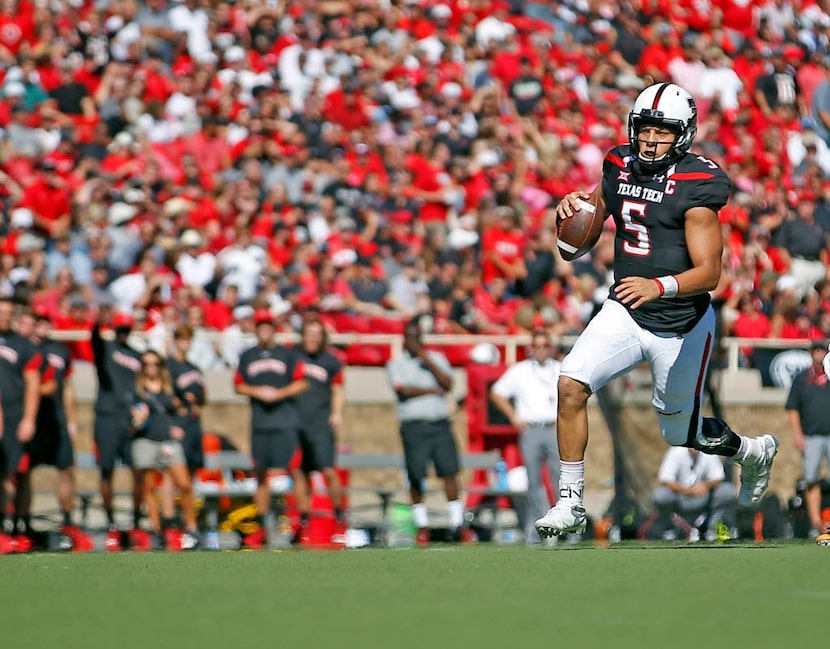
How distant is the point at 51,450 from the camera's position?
39.7 ft

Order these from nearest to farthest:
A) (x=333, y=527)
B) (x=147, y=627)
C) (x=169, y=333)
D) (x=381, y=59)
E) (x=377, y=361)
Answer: (x=147, y=627) < (x=333, y=527) < (x=169, y=333) < (x=377, y=361) < (x=381, y=59)

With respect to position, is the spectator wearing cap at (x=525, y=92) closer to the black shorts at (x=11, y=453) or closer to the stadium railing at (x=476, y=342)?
the stadium railing at (x=476, y=342)

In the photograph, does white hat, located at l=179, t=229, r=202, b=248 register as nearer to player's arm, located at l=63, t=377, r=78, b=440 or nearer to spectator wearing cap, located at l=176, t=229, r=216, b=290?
spectator wearing cap, located at l=176, t=229, r=216, b=290

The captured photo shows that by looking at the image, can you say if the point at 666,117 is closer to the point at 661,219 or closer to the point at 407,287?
the point at 661,219

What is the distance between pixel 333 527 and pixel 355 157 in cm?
711

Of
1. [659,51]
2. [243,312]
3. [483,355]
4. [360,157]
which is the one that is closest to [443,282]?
[483,355]

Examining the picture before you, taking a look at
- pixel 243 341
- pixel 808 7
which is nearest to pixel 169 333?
pixel 243 341

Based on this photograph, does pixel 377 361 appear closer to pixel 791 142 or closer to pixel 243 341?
pixel 243 341

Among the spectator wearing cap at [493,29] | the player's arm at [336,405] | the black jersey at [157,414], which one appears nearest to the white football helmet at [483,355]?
the player's arm at [336,405]

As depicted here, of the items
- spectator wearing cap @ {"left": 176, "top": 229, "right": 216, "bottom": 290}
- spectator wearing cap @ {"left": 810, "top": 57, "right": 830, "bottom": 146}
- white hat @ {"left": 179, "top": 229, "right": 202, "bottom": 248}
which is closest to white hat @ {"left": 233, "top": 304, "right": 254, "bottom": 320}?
spectator wearing cap @ {"left": 176, "top": 229, "right": 216, "bottom": 290}

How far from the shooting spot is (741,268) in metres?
16.6

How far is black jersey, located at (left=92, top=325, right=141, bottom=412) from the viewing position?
12.4 metres

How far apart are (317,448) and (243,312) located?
8.30 feet

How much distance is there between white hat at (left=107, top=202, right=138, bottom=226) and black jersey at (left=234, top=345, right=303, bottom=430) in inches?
130
